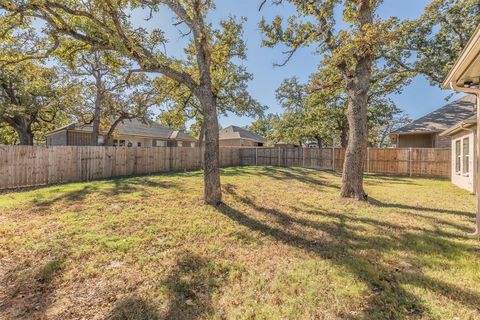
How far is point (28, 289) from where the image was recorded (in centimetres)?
275

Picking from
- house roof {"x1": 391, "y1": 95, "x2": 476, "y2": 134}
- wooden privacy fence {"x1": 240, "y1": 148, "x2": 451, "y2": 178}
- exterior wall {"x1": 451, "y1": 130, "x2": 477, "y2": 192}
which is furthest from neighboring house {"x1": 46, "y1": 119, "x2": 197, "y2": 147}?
house roof {"x1": 391, "y1": 95, "x2": 476, "y2": 134}

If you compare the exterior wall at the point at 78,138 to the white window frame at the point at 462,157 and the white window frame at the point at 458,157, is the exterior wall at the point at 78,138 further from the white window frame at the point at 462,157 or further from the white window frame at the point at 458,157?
the white window frame at the point at 458,157

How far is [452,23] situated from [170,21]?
15.5 m

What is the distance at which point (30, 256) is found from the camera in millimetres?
3496

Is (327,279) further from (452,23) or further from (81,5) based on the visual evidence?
(452,23)

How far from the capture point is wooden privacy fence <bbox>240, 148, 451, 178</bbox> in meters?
13.9

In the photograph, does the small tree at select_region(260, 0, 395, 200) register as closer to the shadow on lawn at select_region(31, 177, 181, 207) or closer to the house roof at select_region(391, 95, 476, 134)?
the shadow on lawn at select_region(31, 177, 181, 207)

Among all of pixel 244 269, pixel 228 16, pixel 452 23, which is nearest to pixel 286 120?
pixel 452 23

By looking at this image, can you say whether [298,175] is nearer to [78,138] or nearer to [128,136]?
[128,136]

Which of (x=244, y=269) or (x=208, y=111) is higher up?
(x=208, y=111)

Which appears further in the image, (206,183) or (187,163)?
(187,163)

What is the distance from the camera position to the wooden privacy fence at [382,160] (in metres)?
13.9

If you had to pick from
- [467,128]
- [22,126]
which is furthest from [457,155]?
[22,126]

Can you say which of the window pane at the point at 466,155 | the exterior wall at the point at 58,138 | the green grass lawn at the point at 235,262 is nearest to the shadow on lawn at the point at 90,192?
the green grass lawn at the point at 235,262
